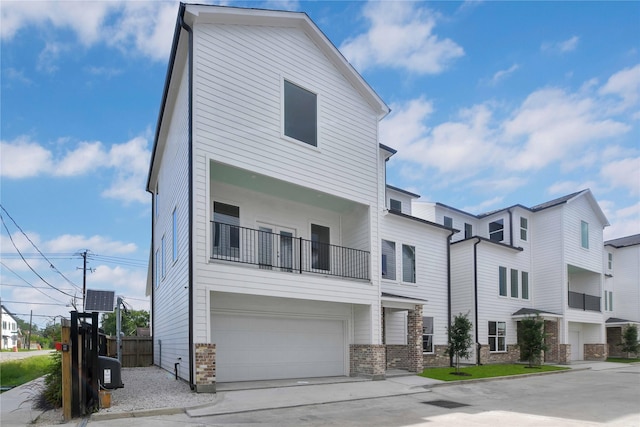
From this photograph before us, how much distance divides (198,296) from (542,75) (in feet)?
45.3

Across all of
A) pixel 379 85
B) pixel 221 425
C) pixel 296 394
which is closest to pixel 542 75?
pixel 379 85

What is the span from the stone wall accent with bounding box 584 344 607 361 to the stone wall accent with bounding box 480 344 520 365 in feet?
25.9

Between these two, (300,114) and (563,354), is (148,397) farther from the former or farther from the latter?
(563,354)

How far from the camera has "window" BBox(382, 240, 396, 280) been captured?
1975 centimetres

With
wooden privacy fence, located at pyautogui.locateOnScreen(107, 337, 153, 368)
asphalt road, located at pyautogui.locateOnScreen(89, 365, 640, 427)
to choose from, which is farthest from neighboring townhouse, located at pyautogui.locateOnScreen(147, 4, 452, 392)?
asphalt road, located at pyautogui.locateOnScreen(89, 365, 640, 427)

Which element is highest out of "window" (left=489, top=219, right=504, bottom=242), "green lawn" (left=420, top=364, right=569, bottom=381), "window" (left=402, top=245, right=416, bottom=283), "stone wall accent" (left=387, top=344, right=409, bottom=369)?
"window" (left=489, top=219, right=504, bottom=242)

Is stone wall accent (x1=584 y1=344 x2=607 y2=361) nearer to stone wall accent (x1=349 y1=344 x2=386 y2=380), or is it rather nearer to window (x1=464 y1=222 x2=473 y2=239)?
window (x1=464 y1=222 x2=473 y2=239)

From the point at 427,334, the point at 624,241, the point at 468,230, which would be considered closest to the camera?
the point at 427,334

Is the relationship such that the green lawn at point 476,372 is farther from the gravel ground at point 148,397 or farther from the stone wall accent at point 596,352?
the stone wall accent at point 596,352

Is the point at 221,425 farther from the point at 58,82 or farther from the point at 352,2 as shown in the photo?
the point at 58,82

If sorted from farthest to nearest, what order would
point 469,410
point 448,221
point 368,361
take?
1. point 448,221
2. point 368,361
3. point 469,410

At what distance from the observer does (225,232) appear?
14.4 meters

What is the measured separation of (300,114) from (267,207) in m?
3.22

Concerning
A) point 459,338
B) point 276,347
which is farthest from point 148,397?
point 459,338
